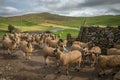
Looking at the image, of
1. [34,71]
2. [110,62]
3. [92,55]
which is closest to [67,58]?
[92,55]

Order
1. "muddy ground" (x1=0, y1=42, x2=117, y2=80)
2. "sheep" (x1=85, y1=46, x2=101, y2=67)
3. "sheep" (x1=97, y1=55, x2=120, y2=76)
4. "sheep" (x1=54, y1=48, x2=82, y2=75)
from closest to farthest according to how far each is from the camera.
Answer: "sheep" (x1=97, y1=55, x2=120, y2=76), "muddy ground" (x1=0, y1=42, x2=117, y2=80), "sheep" (x1=54, y1=48, x2=82, y2=75), "sheep" (x1=85, y1=46, x2=101, y2=67)

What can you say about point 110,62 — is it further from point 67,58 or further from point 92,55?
point 92,55

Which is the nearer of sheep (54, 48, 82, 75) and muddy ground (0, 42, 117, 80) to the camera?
muddy ground (0, 42, 117, 80)

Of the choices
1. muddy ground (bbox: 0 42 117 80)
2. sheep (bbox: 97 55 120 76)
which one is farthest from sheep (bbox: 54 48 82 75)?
sheep (bbox: 97 55 120 76)

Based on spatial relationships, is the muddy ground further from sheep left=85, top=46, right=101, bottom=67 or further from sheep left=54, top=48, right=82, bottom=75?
sheep left=54, top=48, right=82, bottom=75

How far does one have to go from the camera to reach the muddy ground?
19.3 meters

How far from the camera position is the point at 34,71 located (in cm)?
2142

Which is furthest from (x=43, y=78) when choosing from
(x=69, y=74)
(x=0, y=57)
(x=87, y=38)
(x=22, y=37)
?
(x=22, y=37)

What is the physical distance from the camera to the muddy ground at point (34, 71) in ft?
63.2

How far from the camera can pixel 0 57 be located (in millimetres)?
27703

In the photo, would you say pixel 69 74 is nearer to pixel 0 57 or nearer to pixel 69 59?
pixel 69 59

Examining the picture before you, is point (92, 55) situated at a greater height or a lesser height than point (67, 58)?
lesser

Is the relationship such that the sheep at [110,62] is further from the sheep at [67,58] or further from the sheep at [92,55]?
the sheep at [92,55]

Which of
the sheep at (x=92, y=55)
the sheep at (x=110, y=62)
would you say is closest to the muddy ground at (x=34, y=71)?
the sheep at (x=92, y=55)
